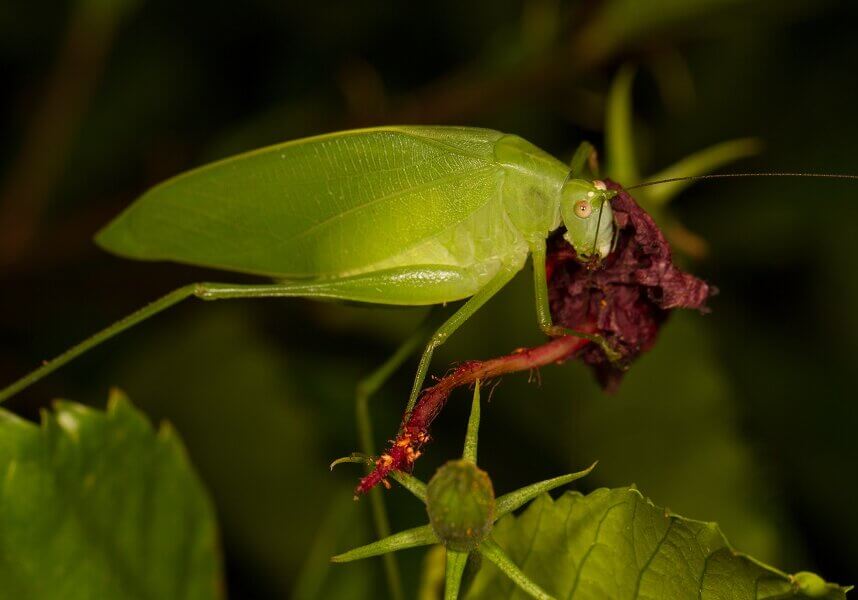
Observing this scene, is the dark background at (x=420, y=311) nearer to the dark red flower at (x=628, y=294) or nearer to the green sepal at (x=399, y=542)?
the dark red flower at (x=628, y=294)

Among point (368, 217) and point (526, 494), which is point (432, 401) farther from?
point (368, 217)

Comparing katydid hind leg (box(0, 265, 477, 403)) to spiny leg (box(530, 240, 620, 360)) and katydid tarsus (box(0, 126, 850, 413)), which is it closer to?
katydid tarsus (box(0, 126, 850, 413))

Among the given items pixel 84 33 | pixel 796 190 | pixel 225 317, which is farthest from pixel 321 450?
pixel 796 190

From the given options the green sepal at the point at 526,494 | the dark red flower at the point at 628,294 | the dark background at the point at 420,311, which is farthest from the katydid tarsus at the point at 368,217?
the green sepal at the point at 526,494

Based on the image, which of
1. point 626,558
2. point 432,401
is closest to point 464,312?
point 432,401

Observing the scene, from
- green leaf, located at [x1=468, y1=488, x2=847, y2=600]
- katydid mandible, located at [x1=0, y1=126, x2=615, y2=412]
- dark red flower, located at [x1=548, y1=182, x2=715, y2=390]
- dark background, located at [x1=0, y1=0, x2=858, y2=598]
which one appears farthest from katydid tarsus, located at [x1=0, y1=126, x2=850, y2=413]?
green leaf, located at [x1=468, y1=488, x2=847, y2=600]
